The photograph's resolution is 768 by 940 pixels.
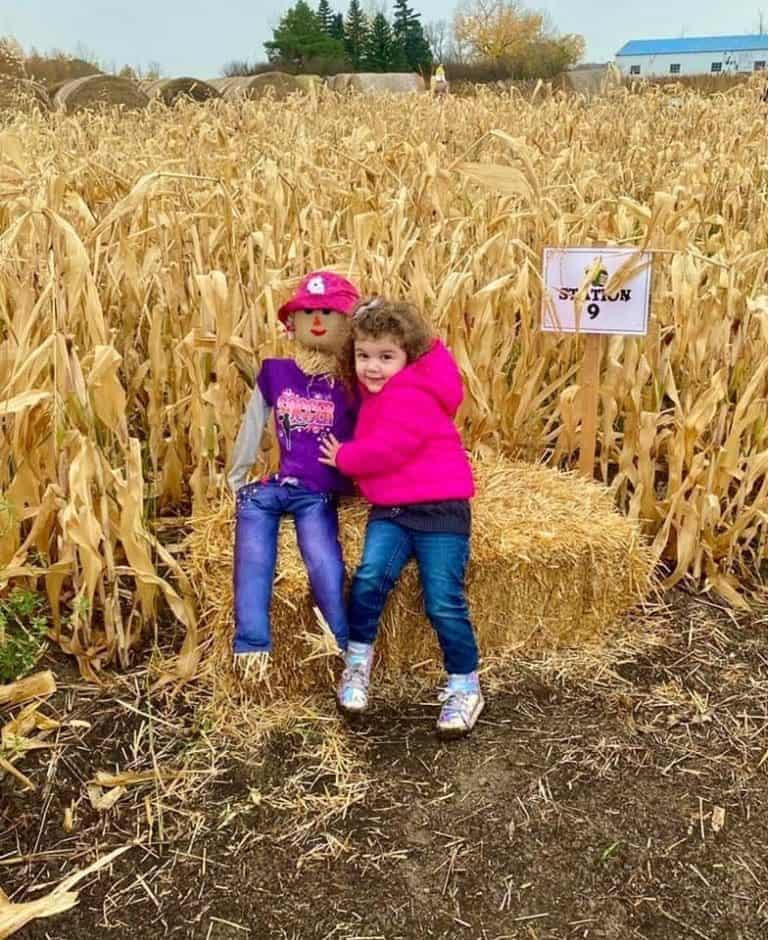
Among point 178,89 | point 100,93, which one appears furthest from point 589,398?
point 178,89

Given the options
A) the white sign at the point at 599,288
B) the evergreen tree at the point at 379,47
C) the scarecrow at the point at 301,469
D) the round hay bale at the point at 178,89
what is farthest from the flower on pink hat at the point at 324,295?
the evergreen tree at the point at 379,47

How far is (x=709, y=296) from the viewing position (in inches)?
126

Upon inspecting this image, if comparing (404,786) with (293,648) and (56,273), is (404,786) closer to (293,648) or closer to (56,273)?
(293,648)

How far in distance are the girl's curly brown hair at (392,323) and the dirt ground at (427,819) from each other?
1004mm

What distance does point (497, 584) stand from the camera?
2.67m

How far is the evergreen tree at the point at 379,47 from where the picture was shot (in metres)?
45.5

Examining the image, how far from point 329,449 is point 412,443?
280 mm

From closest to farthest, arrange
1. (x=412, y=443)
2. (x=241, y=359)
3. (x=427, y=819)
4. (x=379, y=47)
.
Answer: (x=427, y=819)
(x=412, y=443)
(x=241, y=359)
(x=379, y=47)

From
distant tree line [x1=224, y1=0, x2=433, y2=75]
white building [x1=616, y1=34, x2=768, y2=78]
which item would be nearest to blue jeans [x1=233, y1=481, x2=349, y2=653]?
distant tree line [x1=224, y1=0, x2=433, y2=75]

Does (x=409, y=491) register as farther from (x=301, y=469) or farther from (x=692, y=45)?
(x=692, y=45)

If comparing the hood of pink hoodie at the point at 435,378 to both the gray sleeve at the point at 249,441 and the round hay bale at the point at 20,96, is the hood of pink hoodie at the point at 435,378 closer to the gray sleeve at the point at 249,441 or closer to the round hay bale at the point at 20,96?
the gray sleeve at the point at 249,441

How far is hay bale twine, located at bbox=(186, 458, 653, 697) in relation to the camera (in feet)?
8.25

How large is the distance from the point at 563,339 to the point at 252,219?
1438 millimetres

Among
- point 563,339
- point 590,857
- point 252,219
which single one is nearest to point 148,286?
point 252,219
